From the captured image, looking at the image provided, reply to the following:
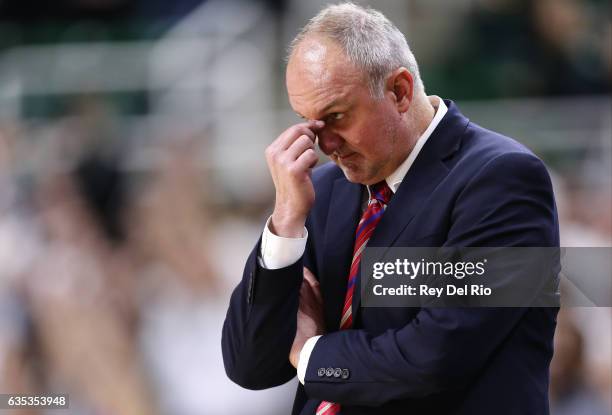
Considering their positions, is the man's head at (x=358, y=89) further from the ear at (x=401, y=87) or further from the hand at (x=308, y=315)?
the hand at (x=308, y=315)

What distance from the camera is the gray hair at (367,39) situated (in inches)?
94.2

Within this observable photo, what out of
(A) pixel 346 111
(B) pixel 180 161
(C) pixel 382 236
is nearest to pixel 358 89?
(A) pixel 346 111

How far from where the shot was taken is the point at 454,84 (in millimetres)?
6402

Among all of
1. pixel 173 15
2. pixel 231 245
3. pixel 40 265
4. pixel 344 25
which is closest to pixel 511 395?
pixel 344 25

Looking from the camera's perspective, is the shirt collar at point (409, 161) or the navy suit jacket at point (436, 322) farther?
the shirt collar at point (409, 161)

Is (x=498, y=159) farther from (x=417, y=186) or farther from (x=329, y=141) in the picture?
(x=329, y=141)

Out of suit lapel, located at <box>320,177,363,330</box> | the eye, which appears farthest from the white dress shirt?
the eye

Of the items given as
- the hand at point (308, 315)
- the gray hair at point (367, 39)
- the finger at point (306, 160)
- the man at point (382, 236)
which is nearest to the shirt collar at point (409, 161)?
the man at point (382, 236)

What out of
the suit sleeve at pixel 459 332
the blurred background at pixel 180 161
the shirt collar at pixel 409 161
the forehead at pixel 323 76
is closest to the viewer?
the suit sleeve at pixel 459 332

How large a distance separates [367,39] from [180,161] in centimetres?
365

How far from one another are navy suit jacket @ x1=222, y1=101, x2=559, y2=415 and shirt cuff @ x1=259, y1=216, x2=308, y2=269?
0.06 ft

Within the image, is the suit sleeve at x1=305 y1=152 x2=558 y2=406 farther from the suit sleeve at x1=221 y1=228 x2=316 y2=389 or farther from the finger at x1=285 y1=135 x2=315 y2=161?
the finger at x1=285 y1=135 x2=315 y2=161

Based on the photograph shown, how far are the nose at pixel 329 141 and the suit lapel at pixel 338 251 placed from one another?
0.19 meters

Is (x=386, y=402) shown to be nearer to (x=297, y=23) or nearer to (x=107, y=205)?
(x=107, y=205)
